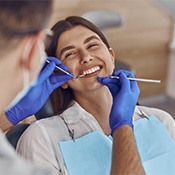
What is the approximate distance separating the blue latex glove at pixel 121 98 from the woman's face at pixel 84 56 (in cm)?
5

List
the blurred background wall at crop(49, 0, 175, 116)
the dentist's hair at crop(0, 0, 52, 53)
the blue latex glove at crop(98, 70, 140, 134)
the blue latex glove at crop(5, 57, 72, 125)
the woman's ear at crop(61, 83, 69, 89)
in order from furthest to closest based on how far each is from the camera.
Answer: the blurred background wall at crop(49, 0, 175, 116) → the woman's ear at crop(61, 83, 69, 89) → the blue latex glove at crop(5, 57, 72, 125) → the blue latex glove at crop(98, 70, 140, 134) → the dentist's hair at crop(0, 0, 52, 53)

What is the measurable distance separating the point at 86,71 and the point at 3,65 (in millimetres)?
695

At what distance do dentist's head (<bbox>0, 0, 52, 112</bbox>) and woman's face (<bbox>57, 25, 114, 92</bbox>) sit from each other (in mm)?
609

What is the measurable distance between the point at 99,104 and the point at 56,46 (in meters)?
0.27

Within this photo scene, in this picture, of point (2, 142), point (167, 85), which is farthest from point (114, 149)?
point (167, 85)

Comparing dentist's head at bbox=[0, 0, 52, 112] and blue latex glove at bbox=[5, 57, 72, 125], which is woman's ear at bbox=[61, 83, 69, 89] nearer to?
blue latex glove at bbox=[5, 57, 72, 125]

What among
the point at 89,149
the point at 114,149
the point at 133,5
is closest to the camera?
the point at 114,149

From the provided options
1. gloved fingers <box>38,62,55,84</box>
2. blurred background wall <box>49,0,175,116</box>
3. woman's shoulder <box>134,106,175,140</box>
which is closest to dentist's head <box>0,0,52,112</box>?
gloved fingers <box>38,62,55,84</box>

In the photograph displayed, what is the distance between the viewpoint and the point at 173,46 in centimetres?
351

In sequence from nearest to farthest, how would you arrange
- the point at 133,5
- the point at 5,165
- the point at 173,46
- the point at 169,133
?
the point at 5,165 → the point at 169,133 → the point at 133,5 → the point at 173,46

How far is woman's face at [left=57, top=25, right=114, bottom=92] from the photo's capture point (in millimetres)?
1471

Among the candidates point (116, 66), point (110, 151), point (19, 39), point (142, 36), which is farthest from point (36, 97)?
point (142, 36)

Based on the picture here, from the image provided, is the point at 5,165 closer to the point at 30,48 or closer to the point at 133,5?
the point at 30,48

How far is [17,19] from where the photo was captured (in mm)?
774
